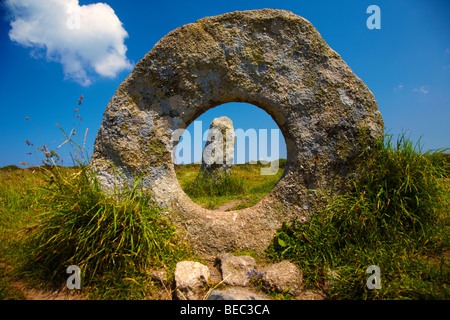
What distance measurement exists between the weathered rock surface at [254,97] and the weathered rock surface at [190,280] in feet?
2.05

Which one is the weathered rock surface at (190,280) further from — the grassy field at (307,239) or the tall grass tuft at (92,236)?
the tall grass tuft at (92,236)

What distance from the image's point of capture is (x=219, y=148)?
9.13 metres

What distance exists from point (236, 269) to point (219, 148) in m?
6.44

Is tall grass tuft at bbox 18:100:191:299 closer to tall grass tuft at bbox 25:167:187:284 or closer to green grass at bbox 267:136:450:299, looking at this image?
tall grass tuft at bbox 25:167:187:284

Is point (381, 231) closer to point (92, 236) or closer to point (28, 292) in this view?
point (92, 236)

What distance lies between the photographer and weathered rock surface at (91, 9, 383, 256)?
11.3 feet

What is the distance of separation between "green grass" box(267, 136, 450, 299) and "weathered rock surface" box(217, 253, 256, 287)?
0.48 meters

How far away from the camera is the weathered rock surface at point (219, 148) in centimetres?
877

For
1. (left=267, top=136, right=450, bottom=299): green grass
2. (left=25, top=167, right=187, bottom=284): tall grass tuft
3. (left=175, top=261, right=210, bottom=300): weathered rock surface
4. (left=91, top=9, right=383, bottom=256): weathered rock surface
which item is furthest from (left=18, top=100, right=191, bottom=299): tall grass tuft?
(left=267, top=136, right=450, bottom=299): green grass

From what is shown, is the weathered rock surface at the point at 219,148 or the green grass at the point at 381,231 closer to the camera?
the green grass at the point at 381,231

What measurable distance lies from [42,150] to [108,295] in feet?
6.23

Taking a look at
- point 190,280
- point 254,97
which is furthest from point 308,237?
point 254,97

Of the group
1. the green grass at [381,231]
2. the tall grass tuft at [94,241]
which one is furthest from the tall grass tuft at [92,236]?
the green grass at [381,231]
